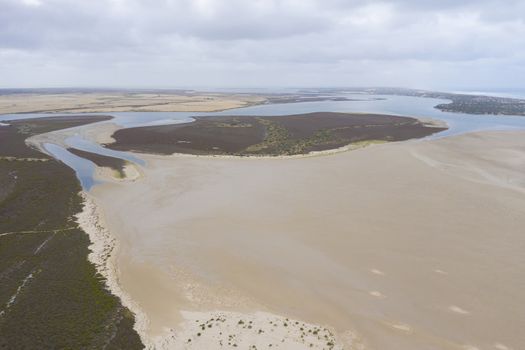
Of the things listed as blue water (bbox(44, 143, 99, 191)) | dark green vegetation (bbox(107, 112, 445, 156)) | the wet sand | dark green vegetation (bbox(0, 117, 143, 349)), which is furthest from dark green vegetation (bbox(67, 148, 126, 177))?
dark green vegetation (bbox(0, 117, 143, 349))

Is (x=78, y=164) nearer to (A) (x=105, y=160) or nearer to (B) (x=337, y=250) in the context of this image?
(A) (x=105, y=160)

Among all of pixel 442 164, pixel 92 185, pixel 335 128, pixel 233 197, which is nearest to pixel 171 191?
pixel 233 197

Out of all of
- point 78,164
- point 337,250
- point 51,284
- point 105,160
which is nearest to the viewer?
point 51,284

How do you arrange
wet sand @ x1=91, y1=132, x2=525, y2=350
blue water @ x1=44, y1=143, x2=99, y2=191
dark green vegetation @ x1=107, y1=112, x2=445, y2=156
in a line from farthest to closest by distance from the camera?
dark green vegetation @ x1=107, y1=112, x2=445, y2=156 → blue water @ x1=44, y1=143, x2=99, y2=191 → wet sand @ x1=91, y1=132, x2=525, y2=350

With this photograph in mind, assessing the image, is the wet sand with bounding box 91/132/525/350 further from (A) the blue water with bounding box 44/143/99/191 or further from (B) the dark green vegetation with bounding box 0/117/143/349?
(A) the blue water with bounding box 44/143/99/191

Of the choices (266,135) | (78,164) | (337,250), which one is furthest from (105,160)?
(337,250)

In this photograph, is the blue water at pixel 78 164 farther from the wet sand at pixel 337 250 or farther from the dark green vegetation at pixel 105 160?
the wet sand at pixel 337 250
